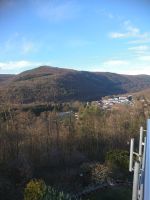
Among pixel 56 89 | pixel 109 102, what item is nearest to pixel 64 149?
pixel 56 89

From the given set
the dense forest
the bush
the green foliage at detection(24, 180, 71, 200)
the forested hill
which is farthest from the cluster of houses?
the green foliage at detection(24, 180, 71, 200)

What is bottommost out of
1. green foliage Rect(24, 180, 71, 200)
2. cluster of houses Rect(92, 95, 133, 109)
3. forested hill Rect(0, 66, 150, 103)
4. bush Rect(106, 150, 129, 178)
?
bush Rect(106, 150, 129, 178)

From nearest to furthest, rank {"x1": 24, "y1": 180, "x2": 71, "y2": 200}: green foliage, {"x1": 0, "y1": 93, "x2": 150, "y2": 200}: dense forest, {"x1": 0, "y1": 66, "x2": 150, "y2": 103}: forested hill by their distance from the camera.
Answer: {"x1": 24, "y1": 180, "x2": 71, "y2": 200}: green foliage
{"x1": 0, "y1": 93, "x2": 150, "y2": 200}: dense forest
{"x1": 0, "y1": 66, "x2": 150, "y2": 103}: forested hill

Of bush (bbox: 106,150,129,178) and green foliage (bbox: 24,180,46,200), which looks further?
bush (bbox: 106,150,129,178)

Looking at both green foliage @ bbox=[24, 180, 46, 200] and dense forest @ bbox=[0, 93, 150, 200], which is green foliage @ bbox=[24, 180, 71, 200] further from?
dense forest @ bbox=[0, 93, 150, 200]

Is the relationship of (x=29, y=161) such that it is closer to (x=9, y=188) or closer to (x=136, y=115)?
(x=9, y=188)

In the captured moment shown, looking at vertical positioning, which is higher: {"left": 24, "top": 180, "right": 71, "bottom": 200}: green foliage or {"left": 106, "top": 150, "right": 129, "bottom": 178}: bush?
{"left": 24, "top": 180, "right": 71, "bottom": 200}: green foliage

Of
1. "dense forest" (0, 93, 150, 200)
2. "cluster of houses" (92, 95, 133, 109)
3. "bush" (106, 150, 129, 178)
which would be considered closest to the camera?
"dense forest" (0, 93, 150, 200)

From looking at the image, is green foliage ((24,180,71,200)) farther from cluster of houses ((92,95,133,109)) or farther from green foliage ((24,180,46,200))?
cluster of houses ((92,95,133,109))

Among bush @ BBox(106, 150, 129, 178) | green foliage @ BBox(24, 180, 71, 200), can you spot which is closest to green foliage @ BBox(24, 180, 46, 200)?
green foliage @ BBox(24, 180, 71, 200)

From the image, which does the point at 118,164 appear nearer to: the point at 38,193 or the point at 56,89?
the point at 38,193
